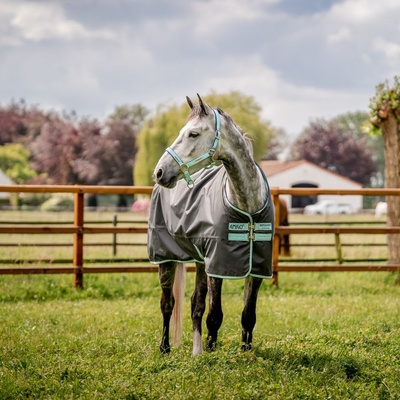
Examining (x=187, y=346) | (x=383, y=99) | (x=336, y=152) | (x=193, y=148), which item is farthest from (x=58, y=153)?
(x=193, y=148)

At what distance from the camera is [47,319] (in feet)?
21.4

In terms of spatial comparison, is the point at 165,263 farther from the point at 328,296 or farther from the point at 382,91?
the point at 382,91

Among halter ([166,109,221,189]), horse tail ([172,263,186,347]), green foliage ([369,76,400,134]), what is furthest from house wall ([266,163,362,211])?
halter ([166,109,221,189])

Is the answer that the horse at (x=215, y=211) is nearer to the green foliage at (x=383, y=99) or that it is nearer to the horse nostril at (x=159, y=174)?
the horse nostril at (x=159, y=174)

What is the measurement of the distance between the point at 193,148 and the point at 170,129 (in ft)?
131

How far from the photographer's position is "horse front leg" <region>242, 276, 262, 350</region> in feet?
15.9

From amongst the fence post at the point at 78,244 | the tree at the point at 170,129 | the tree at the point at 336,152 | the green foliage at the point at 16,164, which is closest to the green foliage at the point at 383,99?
the fence post at the point at 78,244

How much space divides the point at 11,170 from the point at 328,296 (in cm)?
5519

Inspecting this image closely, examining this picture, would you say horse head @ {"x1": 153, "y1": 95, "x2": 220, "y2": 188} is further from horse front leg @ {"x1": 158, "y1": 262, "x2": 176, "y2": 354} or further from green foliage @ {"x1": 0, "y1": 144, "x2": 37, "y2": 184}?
green foliage @ {"x1": 0, "y1": 144, "x2": 37, "y2": 184}

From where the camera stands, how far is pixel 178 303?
5.45m

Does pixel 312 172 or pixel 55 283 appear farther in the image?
pixel 312 172

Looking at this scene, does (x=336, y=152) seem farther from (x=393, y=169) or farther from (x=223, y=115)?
(x=223, y=115)

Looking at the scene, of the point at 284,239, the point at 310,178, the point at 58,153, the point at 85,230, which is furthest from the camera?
the point at 58,153

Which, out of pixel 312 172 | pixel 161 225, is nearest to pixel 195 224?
pixel 161 225
